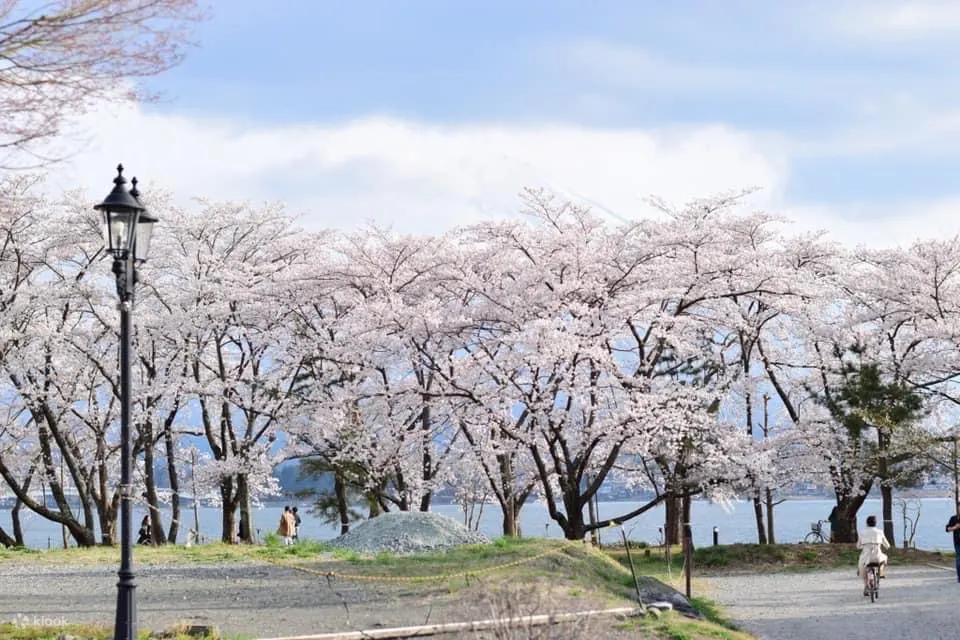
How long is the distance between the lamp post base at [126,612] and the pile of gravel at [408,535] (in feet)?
30.4

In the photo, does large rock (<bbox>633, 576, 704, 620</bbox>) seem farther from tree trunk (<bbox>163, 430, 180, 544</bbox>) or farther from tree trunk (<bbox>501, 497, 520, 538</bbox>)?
tree trunk (<bbox>163, 430, 180, 544</bbox>)

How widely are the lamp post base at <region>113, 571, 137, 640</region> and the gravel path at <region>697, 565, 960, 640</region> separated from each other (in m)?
8.74

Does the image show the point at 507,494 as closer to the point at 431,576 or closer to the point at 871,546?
the point at 871,546

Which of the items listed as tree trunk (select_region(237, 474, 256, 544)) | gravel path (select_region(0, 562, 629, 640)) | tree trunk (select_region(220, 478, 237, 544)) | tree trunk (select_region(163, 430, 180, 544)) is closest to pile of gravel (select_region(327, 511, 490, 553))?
gravel path (select_region(0, 562, 629, 640))

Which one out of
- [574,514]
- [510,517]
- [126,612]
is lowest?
[510,517]

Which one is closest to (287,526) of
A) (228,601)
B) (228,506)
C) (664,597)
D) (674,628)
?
(228,506)

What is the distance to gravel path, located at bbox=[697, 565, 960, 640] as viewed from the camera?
14.4m

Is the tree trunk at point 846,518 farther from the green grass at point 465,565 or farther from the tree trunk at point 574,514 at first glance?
the green grass at point 465,565

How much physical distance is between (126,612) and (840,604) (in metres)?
12.0

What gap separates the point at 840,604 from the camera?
55.6ft

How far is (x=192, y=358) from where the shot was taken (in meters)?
28.5

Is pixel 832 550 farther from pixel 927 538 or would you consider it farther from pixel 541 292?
pixel 927 538

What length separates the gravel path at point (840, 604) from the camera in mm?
14363

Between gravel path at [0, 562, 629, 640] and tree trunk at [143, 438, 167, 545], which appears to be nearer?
gravel path at [0, 562, 629, 640]
